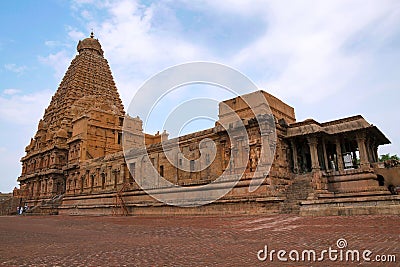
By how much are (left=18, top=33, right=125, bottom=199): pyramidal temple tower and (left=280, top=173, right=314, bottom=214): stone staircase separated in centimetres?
2909

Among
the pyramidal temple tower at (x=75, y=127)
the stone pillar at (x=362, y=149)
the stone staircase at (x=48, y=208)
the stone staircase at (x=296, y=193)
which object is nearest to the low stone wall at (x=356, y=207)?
the stone staircase at (x=296, y=193)

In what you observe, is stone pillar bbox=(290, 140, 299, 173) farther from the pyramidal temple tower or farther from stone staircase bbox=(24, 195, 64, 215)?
stone staircase bbox=(24, 195, 64, 215)

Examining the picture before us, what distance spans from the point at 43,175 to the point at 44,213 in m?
8.78

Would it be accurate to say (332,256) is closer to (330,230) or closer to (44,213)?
(330,230)

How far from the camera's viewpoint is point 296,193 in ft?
65.9

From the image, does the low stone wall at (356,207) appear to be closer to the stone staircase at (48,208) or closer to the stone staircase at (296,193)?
the stone staircase at (296,193)

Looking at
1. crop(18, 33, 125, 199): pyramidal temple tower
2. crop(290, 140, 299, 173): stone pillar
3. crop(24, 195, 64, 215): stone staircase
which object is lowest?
crop(24, 195, 64, 215): stone staircase

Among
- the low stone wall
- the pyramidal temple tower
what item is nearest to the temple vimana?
the low stone wall

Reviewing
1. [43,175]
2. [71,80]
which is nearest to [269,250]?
[43,175]

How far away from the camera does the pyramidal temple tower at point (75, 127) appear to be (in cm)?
A: 4275

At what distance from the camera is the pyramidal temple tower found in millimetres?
42750

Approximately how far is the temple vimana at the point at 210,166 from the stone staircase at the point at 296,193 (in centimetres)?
6

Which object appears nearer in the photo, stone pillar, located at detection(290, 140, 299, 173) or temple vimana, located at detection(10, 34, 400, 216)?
temple vimana, located at detection(10, 34, 400, 216)

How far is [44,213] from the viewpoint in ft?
126
